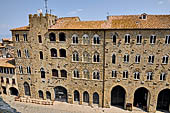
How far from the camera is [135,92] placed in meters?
28.0

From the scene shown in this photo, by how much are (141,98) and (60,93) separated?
19.0 m

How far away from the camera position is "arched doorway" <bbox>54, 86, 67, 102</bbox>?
29.7m

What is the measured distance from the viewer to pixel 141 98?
92.5ft

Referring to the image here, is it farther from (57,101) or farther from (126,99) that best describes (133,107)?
(57,101)

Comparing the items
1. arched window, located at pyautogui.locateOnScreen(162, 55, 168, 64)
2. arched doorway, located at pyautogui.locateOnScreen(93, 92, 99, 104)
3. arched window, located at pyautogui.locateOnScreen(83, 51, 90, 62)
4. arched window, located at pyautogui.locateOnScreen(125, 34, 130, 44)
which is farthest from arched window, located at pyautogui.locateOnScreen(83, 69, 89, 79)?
arched window, located at pyautogui.locateOnScreen(162, 55, 168, 64)

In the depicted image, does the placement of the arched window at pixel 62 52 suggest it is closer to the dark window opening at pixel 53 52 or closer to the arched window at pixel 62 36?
the dark window opening at pixel 53 52

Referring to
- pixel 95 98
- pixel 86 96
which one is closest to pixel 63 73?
pixel 86 96

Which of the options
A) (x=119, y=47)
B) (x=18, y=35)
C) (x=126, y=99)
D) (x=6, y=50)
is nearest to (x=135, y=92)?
(x=126, y=99)

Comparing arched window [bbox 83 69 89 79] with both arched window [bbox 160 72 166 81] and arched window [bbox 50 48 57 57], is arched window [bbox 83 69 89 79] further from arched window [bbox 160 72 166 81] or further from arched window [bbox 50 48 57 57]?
arched window [bbox 160 72 166 81]

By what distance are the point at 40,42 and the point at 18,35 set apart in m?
5.80

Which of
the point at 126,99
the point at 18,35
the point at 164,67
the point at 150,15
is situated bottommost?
the point at 126,99

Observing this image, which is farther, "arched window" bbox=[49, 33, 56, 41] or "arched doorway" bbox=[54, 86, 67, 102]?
"arched doorway" bbox=[54, 86, 67, 102]

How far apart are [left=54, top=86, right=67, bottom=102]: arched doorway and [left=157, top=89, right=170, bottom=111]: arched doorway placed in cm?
2124

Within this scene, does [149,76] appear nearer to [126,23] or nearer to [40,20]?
[126,23]
